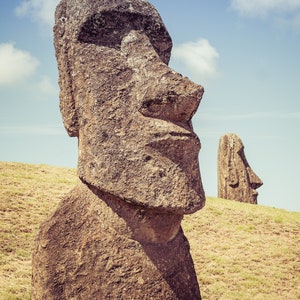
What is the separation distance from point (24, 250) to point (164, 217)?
6697mm

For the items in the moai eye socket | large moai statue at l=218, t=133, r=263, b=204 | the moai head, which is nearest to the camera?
the moai head

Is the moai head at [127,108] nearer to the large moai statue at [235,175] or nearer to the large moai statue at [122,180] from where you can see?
the large moai statue at [122,180]

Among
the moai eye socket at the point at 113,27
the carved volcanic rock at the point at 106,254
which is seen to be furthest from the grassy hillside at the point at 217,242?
the moai eye socket at the point at 113,27

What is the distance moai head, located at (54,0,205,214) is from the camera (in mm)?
3150

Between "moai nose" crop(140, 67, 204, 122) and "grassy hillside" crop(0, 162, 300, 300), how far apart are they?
527 centimetres

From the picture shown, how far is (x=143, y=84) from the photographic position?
11.0 feet

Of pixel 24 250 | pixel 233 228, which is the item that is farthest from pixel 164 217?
pixel 233 228

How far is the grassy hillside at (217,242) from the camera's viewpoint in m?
8.74

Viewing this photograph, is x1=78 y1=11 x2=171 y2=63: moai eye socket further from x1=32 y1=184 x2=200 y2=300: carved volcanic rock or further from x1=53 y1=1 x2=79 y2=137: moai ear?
x1=32 y1=184 x2=200 y2=300: carved volcanic rock

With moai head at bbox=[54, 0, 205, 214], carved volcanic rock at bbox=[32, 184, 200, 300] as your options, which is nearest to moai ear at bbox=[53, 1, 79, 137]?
moai head at bbox=[54, 0, 205, 214]

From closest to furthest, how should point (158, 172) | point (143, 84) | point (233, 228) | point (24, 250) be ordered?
point (158, 172), point (143, 84), point (24, 250), point (233, 228)

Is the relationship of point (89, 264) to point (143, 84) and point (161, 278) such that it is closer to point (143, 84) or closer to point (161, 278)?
point (161, 278)

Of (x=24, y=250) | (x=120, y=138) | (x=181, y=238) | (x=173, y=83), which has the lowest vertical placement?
(x=24, y=250)

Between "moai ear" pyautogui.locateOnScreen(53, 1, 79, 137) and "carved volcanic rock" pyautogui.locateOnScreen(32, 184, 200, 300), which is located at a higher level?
"moai ear" pyautogui.locateOnScreen(53, 1, 79, 137)
